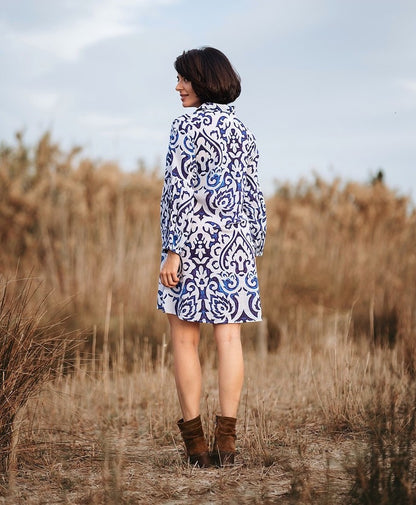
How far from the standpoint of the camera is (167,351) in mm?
6781

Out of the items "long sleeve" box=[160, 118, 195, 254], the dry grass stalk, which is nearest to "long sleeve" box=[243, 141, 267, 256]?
"long sleeve" box=[160, 118, 195, 254]

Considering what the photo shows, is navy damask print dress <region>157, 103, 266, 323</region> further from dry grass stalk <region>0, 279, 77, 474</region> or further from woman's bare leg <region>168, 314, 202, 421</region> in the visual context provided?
dry grass stalk <region>0, 279, 77, 474</region>

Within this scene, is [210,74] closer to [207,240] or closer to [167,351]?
[207,240]

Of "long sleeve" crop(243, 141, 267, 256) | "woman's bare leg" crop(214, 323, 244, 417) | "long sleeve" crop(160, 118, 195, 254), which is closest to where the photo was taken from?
"long sleeve" crop(160, 118, 195, 254)

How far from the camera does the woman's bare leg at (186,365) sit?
10.6 ft

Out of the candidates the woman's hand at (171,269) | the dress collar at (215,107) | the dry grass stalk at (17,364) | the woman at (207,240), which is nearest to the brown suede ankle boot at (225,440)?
the woman at (207,240)

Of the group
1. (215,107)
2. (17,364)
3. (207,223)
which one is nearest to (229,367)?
(207,223)

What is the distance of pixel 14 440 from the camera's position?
3.22 meters

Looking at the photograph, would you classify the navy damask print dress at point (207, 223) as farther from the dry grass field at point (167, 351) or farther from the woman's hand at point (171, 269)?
the dry grass field at point (167, 351)

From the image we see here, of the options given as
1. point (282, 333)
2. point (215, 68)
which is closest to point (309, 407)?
point (215, 68)

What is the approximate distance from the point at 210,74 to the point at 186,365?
1.26m

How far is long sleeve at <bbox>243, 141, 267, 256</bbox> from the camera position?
3355mm

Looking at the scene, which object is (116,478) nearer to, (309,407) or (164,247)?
(164,247)

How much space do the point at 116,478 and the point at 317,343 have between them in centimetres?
476
